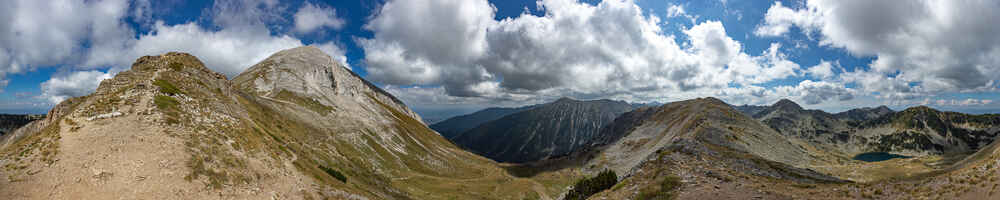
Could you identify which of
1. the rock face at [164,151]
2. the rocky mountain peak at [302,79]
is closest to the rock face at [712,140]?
the rock face at [164,151]

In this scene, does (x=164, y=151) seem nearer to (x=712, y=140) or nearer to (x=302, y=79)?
(x=712, y=140)

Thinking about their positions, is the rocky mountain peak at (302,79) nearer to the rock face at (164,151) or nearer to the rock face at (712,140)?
the rock face at (164,151)

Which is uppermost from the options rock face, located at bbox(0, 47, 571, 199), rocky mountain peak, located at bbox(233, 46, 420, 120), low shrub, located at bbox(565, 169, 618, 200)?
rocky mountain peak, located at bbox(233, 46, 420, 120)

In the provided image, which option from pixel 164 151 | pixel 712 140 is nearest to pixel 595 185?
pixel 164 151

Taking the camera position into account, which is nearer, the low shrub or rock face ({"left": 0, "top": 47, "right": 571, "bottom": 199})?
rock face ({"left": 0, "top": 47, "right": 571, "bottom": 199})

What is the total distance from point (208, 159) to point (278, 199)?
8.36m

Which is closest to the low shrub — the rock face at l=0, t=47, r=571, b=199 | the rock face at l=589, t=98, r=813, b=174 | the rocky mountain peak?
the rock face at l=0, t=47, r=571, b=199

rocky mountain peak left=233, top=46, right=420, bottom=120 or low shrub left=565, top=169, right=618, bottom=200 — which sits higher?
rocky mountain peak left=233, top=46, right=420, bottom=120

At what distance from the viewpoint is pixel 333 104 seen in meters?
141

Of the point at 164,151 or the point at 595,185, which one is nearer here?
the point at 164,151

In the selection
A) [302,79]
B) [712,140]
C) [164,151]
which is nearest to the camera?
[164,151]

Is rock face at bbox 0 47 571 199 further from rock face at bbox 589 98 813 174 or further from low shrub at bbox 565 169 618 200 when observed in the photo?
rock face at bbox 589 98 813 174

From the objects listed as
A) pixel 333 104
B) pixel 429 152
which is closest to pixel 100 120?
pixel 333 104

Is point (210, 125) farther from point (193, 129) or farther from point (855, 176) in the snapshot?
point (855, 176)
